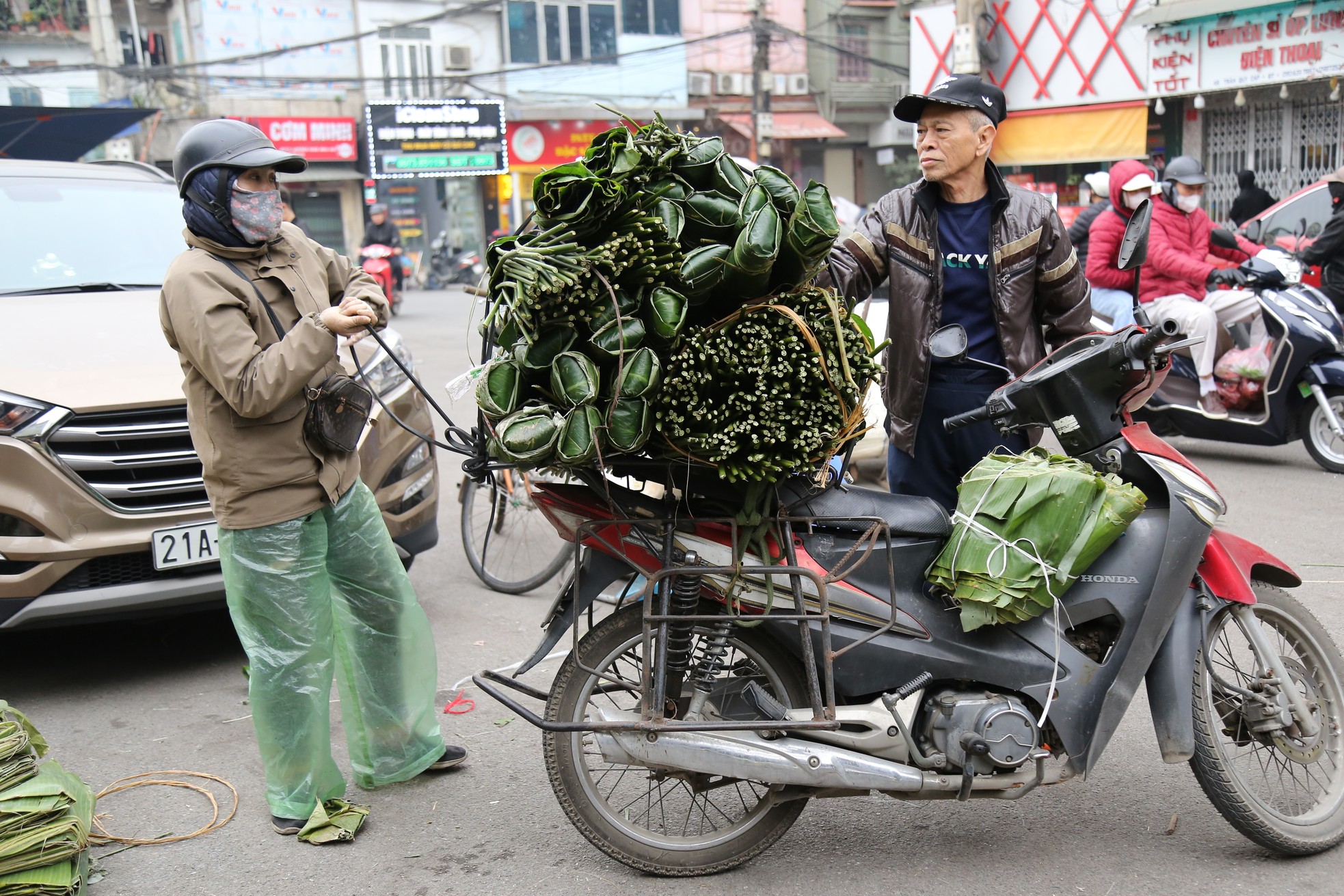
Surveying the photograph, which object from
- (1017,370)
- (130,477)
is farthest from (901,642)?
(130,477)

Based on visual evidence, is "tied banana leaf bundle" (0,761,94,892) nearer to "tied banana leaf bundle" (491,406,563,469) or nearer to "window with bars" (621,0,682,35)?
"tied banana leaf bundle" (491,406,563,469)

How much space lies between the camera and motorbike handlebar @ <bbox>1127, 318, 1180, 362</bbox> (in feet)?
9.10

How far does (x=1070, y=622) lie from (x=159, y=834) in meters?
2.57

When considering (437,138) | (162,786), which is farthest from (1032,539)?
(437,138)

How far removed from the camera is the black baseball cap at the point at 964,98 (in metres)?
3.47

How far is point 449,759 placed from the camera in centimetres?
370

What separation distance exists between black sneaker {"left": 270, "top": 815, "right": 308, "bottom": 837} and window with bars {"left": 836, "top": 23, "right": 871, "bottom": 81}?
34.9 metres

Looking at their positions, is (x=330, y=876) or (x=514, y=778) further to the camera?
(x=514, y=778)

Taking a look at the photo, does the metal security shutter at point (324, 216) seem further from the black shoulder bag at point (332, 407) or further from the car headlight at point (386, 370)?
the black shoulder bag at point (332, 407)

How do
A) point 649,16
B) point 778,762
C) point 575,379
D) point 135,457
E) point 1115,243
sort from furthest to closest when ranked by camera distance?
point 649,16
point 1115,243
point 135,457
point 778,762
point 575,379

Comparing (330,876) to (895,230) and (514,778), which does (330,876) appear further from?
(895,230)

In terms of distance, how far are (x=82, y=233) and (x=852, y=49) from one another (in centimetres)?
3345

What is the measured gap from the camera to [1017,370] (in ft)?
11.9

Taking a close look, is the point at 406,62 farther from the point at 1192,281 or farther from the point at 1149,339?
the point at 1149,339
